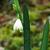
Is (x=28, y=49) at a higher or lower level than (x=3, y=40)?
higher

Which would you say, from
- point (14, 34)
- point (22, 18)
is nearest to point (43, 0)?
point (14, 34)

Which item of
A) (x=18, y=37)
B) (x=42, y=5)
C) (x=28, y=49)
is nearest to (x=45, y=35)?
(x=28, y=49)

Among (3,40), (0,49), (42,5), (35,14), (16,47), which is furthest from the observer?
(42,5)

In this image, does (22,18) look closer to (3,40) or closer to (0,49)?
(0,49)

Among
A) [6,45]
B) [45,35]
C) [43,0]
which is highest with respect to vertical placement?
[45,35]

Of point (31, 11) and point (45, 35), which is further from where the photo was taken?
point (31, 11)

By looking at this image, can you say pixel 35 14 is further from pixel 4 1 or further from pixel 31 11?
pixel 4 1

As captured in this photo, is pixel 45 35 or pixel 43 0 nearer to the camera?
pixel 45 35

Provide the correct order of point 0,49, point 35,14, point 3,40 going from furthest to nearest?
point 35,14 → point 3,40 → point 0,49

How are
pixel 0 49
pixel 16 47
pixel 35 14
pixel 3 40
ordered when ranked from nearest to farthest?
pixel 0 49, pixel 16 47, pixel 3 40, pixel 35 14
